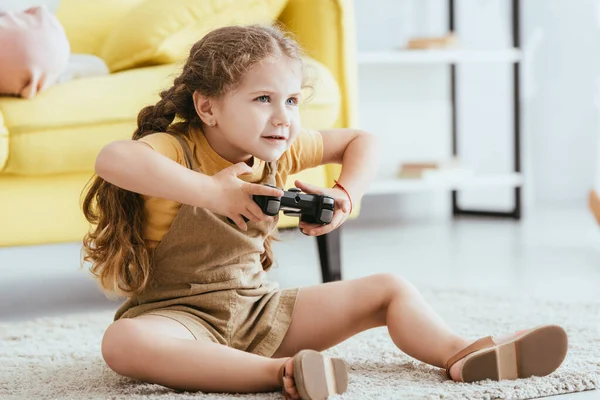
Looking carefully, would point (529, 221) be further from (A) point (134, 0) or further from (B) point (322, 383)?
(B) point (322, 383)

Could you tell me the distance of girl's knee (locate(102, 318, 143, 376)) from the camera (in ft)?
3.18

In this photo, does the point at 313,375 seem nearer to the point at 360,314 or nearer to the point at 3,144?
the point at 360,314

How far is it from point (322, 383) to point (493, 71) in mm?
2397

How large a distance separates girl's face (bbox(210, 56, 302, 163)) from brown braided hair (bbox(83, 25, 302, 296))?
0.6 inches

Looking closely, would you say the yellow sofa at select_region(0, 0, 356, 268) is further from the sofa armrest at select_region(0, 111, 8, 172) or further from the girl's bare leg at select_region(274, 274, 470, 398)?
the girl's bare leg at select_region(274, 274, 470, 398)

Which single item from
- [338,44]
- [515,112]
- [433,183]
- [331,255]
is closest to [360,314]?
[331,255]

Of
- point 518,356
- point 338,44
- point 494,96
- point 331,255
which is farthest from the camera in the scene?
point 494,96

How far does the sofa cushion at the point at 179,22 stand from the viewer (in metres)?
1.82

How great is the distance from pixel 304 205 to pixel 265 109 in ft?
0.46

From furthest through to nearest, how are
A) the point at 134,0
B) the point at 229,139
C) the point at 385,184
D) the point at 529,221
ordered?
1. the point at 529,221
2. the point at 385,184
3. the point at 134,0
4. the point at 229,139

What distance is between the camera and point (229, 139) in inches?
42.2

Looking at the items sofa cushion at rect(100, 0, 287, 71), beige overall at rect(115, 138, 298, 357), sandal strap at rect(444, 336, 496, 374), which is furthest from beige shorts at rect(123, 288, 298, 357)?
sofa cushion at rect(100, 0, 287, 71)

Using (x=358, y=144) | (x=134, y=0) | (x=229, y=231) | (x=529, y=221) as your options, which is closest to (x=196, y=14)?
(x=134, y=0)

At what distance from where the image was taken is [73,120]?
5.08ft
